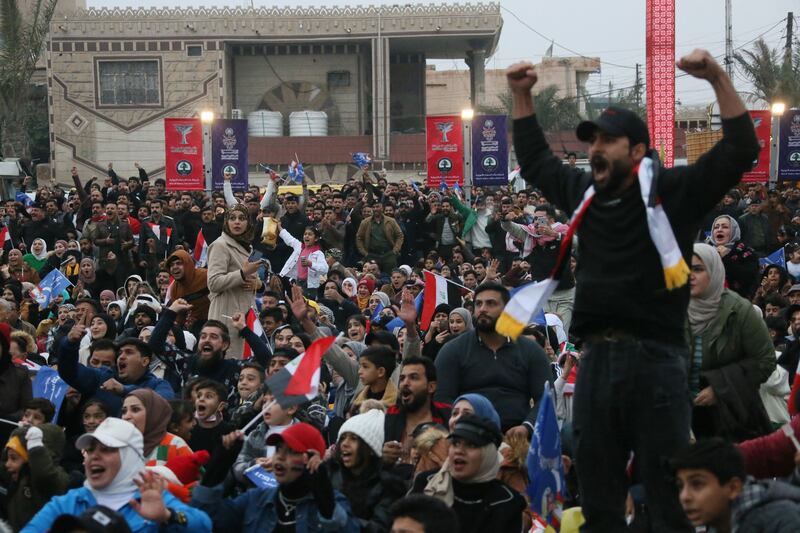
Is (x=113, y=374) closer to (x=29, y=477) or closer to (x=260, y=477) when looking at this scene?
(x=29, y=477)

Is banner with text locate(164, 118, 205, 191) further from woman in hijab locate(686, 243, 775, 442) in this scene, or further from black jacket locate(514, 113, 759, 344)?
black jacket locate(514, 113, 759, 344)

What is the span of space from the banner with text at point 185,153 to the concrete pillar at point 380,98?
90.3 feet

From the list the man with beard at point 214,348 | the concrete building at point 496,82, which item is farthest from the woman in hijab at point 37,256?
the concrete building at point 496,82

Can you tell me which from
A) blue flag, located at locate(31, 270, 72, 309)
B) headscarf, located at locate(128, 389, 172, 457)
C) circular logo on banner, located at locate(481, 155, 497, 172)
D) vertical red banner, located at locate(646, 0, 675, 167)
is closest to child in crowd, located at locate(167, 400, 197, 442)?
headscarf, located at locate(128, 389, 172, 457)

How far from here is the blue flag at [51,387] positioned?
932cm

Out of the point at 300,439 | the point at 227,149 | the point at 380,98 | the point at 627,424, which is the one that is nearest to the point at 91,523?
the point at 300,439

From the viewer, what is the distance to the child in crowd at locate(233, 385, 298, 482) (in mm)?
7368

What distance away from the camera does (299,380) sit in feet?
22.9

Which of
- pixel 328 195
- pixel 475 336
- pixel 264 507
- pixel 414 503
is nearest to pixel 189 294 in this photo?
pixel 475 336

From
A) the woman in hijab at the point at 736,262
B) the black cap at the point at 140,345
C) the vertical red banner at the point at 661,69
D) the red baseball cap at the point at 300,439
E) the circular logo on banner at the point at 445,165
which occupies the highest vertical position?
the vertical red banner at the point at 661,69

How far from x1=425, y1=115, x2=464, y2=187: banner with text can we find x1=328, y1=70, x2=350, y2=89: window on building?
95.0ft

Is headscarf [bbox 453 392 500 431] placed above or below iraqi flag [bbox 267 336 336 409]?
below

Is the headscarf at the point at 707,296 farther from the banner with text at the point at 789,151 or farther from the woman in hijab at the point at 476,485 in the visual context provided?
the banner with text at the point at 789,151

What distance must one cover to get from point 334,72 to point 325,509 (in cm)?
4717
